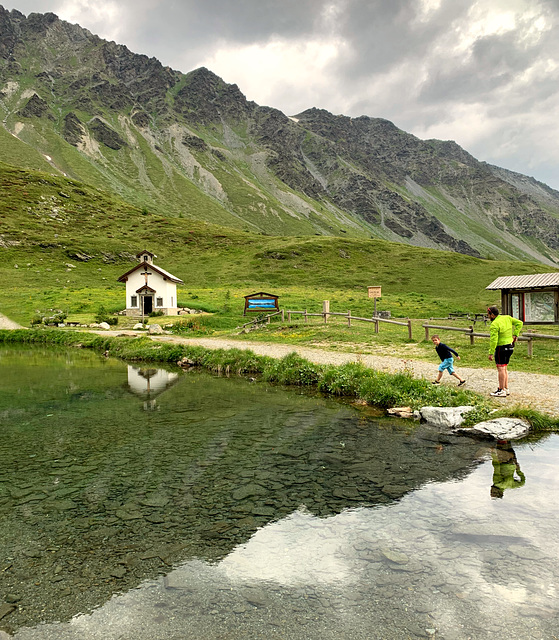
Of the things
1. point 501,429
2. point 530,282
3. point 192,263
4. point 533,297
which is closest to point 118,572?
point 501,429

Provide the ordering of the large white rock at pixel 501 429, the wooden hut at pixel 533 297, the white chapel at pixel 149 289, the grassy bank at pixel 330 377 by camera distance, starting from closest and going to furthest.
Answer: the large white rock at pixel 501 429 < the grassy bank at pixel 330 377 < the wooden hut at pixel 533 297 < the white chapel at pixel 149 289

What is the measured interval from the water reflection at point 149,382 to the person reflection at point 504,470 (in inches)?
468

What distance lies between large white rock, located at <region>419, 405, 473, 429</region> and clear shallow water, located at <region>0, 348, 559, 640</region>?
68 cm

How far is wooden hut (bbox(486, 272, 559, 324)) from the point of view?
33469 millimetres

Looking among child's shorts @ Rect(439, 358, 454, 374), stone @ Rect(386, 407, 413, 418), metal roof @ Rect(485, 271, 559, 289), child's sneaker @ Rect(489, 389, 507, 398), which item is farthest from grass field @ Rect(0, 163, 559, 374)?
stone @ Rect(386, 407, 413, 418)

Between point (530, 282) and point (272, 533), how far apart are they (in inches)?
1368

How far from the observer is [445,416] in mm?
13109

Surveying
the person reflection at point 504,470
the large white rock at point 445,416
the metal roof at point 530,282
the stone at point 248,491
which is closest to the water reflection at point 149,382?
the stone at point 248,491

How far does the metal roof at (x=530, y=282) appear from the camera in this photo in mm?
32875

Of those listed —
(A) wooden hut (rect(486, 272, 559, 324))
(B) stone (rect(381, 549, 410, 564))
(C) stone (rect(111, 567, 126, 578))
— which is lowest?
(B) stone (rect(381, 549, 410, 564))

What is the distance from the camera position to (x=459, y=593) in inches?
223

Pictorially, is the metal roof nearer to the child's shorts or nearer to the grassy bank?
the child's shorts

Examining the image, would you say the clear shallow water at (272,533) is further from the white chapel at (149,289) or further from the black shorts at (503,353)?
the white chapel at (149,289)

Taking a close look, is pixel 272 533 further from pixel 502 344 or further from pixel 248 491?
pixel 502 344
